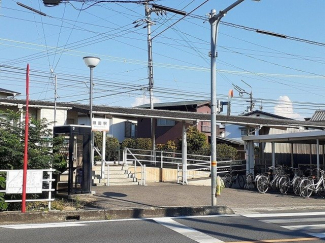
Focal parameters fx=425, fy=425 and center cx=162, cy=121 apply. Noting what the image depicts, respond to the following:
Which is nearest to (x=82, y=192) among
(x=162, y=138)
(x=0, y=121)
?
(x=0, y=121)

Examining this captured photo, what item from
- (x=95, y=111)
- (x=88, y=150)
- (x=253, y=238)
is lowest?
(x=253, y=238)

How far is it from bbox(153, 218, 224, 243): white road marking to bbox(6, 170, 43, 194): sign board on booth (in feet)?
11.4

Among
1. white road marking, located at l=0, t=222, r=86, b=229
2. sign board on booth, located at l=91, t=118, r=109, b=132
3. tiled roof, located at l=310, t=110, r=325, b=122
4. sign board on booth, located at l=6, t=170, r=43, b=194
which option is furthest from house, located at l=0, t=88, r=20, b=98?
tiled roof, located at l=310, t=110, r=325, b=122

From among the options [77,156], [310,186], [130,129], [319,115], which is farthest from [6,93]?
[319,115]

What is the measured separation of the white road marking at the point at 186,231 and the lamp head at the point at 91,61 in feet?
21.9

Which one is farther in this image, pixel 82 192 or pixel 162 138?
pixel 162 138

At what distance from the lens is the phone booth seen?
15773mm

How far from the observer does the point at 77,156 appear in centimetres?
1627

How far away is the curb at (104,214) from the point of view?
11398 millimetres

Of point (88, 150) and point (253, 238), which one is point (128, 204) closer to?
point (88, 150)

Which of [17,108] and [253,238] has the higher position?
[17,108]

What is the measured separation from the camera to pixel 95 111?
797 inches

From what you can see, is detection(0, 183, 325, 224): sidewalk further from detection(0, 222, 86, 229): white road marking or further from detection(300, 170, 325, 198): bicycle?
detection(0, 222, 86, 229): white road marking

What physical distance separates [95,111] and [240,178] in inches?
343
